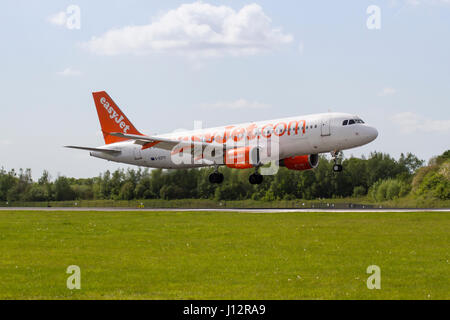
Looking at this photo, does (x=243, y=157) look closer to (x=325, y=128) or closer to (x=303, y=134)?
(x=303, y=134)

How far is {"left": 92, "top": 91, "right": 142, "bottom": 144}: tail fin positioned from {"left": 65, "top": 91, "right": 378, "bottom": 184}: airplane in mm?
2637

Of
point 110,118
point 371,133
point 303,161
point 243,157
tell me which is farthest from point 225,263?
point 110,118

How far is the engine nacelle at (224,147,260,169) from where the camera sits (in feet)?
174

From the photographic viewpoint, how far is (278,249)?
28547mm

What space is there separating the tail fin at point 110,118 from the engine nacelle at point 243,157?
2106 cm

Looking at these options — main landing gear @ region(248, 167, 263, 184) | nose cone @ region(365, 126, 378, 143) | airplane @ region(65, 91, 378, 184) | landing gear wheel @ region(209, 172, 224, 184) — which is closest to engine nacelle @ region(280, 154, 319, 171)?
airplane @ region(65, 91, 378, 184)

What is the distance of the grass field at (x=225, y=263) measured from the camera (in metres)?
18.5

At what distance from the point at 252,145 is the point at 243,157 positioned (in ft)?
6.64

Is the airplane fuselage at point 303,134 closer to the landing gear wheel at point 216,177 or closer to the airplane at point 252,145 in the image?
the airplane at point 252,145

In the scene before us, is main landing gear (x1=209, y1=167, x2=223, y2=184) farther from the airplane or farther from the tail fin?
the tail fin

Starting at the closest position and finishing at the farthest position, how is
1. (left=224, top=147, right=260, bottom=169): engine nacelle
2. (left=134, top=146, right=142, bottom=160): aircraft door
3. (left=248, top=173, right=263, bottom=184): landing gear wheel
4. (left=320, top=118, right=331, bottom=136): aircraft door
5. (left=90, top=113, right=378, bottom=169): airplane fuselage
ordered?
1. (left=90, top=113, right=378, bottom=169): airplane fuselage
2. (left=320, top=118, right=331, bottom=136): aircraft door
3. (left=224, top=147, right=260, bottom=169): engine nacelle
4. (left=248, top=173, right=263, bottom=184): landing gear wheel
5. (left=134, top=146, right=142, bottom=160): aircraft door
